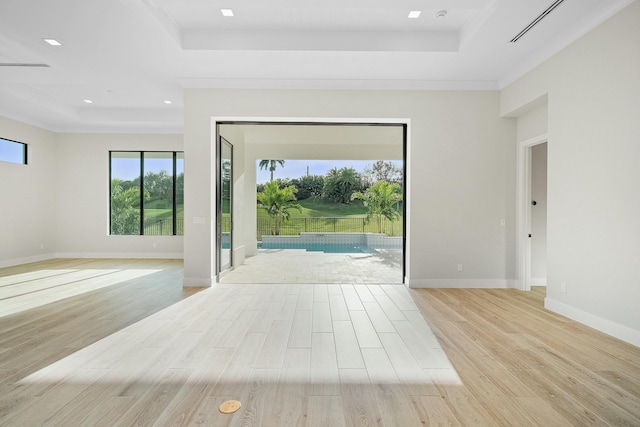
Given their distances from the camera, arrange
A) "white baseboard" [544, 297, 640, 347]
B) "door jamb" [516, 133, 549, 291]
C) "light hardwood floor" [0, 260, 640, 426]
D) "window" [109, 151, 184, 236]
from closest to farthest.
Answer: "light hardwood floor" [0, 260, 640, 426] → "white baseboard" [544, 297, 640, 347] → "door jamb" [516, 133, 549, 291] → "window" [109, 151, 184, 236]

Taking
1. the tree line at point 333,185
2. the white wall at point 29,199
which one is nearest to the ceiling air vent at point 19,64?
the white wall at point 29,199

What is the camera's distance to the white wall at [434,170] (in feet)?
17.9

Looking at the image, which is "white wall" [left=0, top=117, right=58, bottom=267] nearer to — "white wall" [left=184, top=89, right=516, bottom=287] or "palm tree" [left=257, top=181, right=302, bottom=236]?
"white wall" [left=184, top=89, right=516, bottom=287]

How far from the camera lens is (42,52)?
14.5 feet

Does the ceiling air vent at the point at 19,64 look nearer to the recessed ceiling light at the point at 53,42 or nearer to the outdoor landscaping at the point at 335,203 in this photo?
the recessed ceiling light at the point at 53,42

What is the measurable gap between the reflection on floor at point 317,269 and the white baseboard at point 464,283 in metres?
0.54

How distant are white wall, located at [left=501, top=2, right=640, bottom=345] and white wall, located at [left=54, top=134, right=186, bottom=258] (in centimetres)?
787

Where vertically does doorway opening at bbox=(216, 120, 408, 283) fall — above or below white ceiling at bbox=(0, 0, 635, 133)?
below

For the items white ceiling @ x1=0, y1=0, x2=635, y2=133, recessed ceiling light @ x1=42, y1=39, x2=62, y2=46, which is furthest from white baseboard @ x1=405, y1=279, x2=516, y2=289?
recessed ceiling light @ x1=42, y1=39, x2=62, y2=46

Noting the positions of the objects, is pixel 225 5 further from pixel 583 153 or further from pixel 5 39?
pixel 583 153

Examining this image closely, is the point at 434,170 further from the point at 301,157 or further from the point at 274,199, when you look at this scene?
the point at 274,199

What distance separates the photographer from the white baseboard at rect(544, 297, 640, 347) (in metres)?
3.18

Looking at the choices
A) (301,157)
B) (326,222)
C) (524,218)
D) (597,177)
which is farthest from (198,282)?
(326,222)

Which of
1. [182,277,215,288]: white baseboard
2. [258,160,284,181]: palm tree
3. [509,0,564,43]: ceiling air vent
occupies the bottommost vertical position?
[182,277,215,288]: white baseboard
